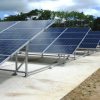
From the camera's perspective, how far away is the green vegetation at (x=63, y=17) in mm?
52263

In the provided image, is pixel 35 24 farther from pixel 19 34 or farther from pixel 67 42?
pixel 67 42

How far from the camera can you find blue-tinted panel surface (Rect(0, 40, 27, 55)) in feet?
38.9

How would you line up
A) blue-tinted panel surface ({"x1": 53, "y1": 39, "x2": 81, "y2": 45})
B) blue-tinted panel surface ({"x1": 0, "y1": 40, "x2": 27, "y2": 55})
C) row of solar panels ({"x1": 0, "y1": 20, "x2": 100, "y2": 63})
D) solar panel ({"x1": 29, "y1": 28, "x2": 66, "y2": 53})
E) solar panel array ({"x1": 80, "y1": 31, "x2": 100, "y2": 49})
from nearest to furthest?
blue-tinted panel surface ({"x1": 0, "y1": 40, "x2": 27, "y2": 55}) → row of solar panels ({"x1": 0, "y1": 20, "x2": 100, "y2": 63}) → solar panel ({"x1": 29, "y1": 28, "x2": 66, "y2": 53}) → blue-tinted panel surface ({"x1": 53, "y1": 39, "x2": 81, "y2": 45}) → solar panel array ({"x1": 80, "y1": 31, "x2": 100, "y2": 49})

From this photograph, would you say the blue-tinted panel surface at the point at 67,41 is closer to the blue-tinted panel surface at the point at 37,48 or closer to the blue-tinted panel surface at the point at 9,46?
the blue-tinted panel surface at the point at 37,48

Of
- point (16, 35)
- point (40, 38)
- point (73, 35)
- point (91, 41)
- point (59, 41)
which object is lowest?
point (91, 41)

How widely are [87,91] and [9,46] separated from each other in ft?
11.6

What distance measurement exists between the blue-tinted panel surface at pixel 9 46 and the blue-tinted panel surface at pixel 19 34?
0.36 m

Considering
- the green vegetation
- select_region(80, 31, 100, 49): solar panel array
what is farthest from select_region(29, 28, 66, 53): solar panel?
the green vegetation

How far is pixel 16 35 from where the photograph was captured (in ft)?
43.6

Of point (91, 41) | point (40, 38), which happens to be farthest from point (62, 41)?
point (91, 41)

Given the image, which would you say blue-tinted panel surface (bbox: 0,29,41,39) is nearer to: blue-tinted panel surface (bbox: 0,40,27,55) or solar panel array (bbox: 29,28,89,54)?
blue-tinted panel surface (bbox: 0,40,27,55)

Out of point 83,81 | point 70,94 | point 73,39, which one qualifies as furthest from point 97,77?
point 73,39

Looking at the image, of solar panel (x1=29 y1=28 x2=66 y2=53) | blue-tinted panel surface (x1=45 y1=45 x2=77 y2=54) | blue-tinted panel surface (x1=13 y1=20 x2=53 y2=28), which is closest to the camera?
blue-tinted panel surface (x1=13 y1=20 x2=53 y2=28)

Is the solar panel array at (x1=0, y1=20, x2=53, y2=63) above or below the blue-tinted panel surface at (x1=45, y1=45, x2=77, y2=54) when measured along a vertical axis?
above
